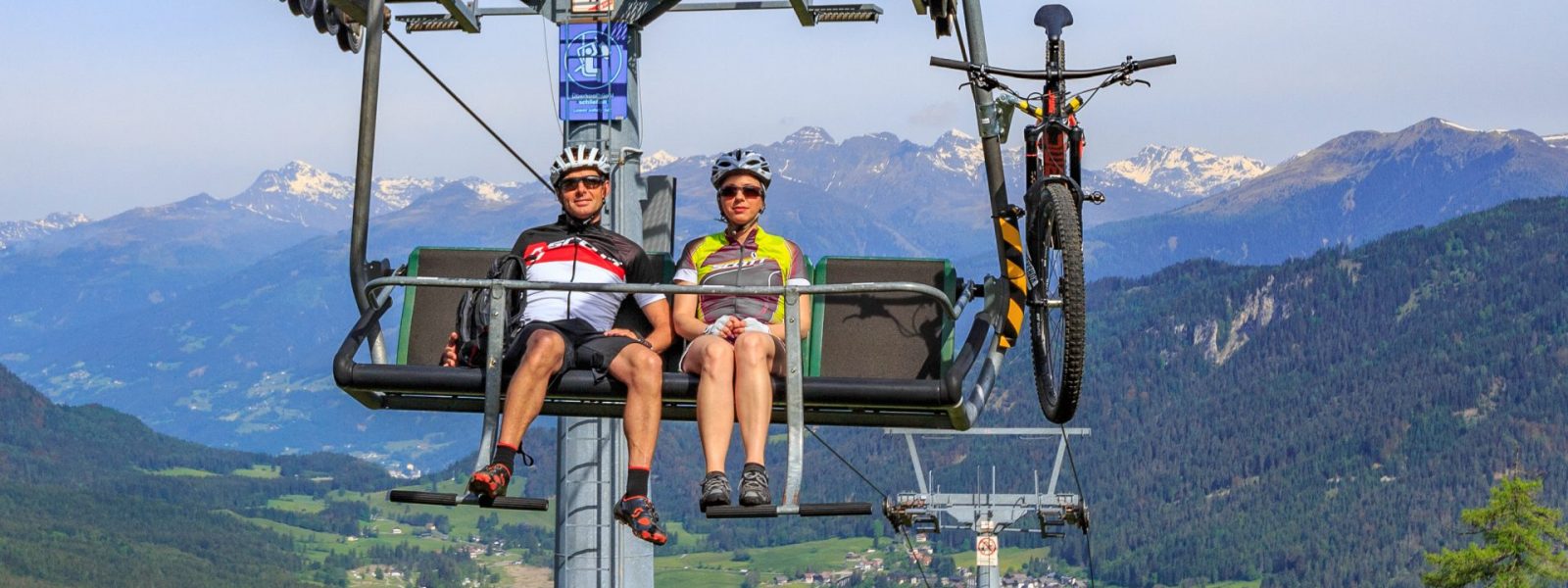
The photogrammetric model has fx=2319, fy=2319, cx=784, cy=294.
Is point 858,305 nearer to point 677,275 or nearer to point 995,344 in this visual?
point 995,344

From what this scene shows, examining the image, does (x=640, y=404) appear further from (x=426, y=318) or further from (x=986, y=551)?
(x=986, y=551)

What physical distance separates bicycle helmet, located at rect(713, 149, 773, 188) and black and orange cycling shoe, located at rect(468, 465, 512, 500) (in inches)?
60.4

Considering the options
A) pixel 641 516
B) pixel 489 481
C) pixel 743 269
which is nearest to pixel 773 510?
pixel 641 516

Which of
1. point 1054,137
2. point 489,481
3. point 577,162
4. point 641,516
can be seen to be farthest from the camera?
point 1054,137

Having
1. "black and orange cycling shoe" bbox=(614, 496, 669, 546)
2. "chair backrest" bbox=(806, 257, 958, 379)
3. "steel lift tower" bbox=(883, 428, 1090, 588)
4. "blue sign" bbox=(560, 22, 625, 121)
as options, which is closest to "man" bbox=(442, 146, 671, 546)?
"black and orange cycling shoe" bbox=(614, 496, 669, 546)

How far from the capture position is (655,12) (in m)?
14.2

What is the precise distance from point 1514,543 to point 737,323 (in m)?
46.8

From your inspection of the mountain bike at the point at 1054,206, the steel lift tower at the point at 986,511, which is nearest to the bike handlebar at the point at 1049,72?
the mountain bike at the point at 1054,206

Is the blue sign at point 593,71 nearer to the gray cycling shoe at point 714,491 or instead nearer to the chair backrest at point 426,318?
the chair backrest at point 426,318

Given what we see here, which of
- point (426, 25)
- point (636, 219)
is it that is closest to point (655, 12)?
point (636, 219)

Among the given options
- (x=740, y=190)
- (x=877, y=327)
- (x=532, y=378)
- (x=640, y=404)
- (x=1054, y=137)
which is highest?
(x=1054, y=137)

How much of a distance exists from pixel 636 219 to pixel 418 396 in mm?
3719

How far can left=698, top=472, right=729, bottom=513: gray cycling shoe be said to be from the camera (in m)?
8.60

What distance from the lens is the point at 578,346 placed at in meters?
9.57
